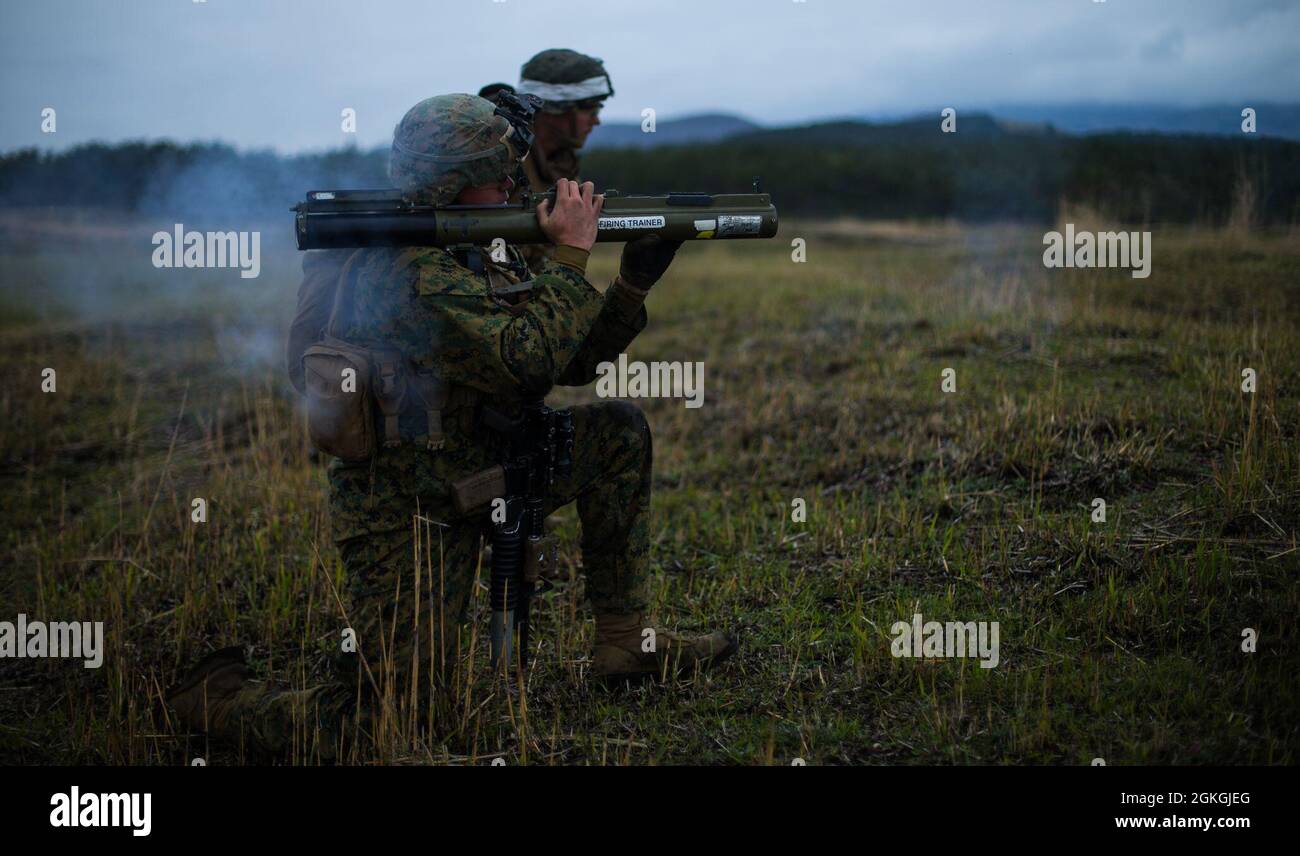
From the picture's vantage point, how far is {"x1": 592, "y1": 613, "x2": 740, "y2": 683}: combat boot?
4.30m

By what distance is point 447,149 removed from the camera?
3.77 meters

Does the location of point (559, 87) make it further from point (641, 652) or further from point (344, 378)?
point (641, 652)

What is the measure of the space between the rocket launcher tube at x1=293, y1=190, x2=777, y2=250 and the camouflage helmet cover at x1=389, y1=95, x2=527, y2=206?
0.09m

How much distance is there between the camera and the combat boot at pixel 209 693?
4.13m

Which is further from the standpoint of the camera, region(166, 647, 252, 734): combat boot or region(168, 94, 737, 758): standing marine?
region(166, 647, 252, 734): combat boot

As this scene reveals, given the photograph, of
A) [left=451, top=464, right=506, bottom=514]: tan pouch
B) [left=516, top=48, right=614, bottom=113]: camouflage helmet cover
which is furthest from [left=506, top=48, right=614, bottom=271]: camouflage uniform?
[left=451, top=464, right=506, bottom=514]: tan pouch

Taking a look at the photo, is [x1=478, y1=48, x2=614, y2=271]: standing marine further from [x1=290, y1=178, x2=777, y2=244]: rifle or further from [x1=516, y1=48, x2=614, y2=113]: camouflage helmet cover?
[x1=290, y1=178, x2=777, y2=244]: rifle

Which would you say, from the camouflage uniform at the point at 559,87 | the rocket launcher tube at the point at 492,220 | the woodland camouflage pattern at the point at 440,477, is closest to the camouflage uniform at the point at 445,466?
the woodland camouflage pattern at the point at 440,477

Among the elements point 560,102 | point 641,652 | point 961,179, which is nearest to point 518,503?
point 641,652

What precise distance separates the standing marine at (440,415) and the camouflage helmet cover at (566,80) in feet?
9.03

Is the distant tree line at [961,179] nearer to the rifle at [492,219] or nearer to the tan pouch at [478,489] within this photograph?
the rifle at [492,219]
